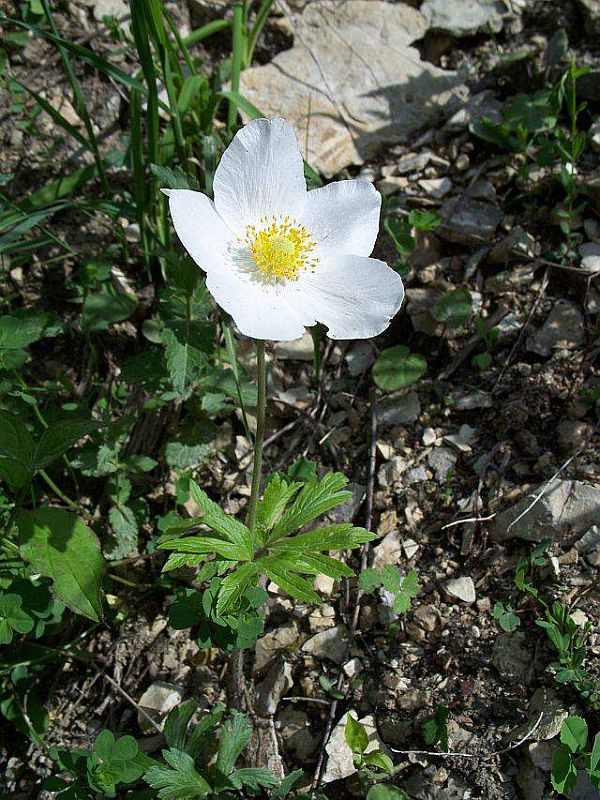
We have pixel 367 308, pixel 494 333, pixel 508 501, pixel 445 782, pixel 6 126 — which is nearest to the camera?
pixel 367 308

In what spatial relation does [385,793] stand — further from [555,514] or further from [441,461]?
[441,461]

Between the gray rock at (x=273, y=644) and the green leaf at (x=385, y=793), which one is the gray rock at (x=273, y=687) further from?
the green leaf at (x=385, y=793)

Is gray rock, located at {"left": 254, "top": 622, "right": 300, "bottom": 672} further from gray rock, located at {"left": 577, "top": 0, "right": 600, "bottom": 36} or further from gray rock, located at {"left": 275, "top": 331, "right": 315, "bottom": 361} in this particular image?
gray rock, located at {"left": 577, "top": 0, "right": 600, "bottom": 36}

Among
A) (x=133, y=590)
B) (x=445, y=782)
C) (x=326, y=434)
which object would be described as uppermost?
(x=326, y=434)

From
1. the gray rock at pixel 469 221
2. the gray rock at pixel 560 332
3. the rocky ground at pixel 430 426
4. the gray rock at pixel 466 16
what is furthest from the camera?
the gray rock at pixel 466 16

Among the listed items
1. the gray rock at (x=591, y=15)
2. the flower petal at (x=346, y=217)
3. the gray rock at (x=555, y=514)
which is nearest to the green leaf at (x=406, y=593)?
the gray rock at (x=555, y=514)

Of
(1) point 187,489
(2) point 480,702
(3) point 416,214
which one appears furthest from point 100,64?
(2) point 480,702

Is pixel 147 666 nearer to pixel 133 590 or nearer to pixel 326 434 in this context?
pixel 133 590
